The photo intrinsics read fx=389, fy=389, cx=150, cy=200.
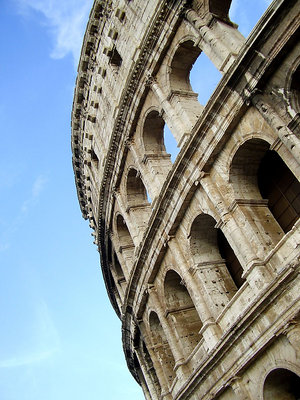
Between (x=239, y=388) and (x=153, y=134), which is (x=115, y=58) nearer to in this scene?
(x=153, y=134)

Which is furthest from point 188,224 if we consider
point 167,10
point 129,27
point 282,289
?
point 129,27

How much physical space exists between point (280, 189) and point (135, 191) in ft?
23.8

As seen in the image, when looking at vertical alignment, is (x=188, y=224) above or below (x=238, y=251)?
above

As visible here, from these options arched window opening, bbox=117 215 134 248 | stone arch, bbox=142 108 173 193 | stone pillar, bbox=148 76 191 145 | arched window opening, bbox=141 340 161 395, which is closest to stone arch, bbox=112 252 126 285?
arched window opening, bbox=117 215 134 248

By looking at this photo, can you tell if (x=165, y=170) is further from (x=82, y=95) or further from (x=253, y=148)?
(x=82, y=95)

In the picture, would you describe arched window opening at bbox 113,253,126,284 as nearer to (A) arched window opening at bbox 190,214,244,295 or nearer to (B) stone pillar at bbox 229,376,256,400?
(A) arched window opening at bbox 190,214,244,295

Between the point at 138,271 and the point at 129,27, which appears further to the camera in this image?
the point at 129,27

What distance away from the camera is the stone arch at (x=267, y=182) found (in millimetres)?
9039

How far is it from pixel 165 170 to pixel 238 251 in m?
5.22

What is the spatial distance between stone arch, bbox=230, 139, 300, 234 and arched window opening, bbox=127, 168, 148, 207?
246 inches

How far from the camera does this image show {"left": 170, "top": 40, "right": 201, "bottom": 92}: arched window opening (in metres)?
12.0

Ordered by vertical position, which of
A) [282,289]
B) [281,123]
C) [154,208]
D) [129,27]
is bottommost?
[282,289]

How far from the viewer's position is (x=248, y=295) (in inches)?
330

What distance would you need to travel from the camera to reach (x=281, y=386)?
8.00 meters
